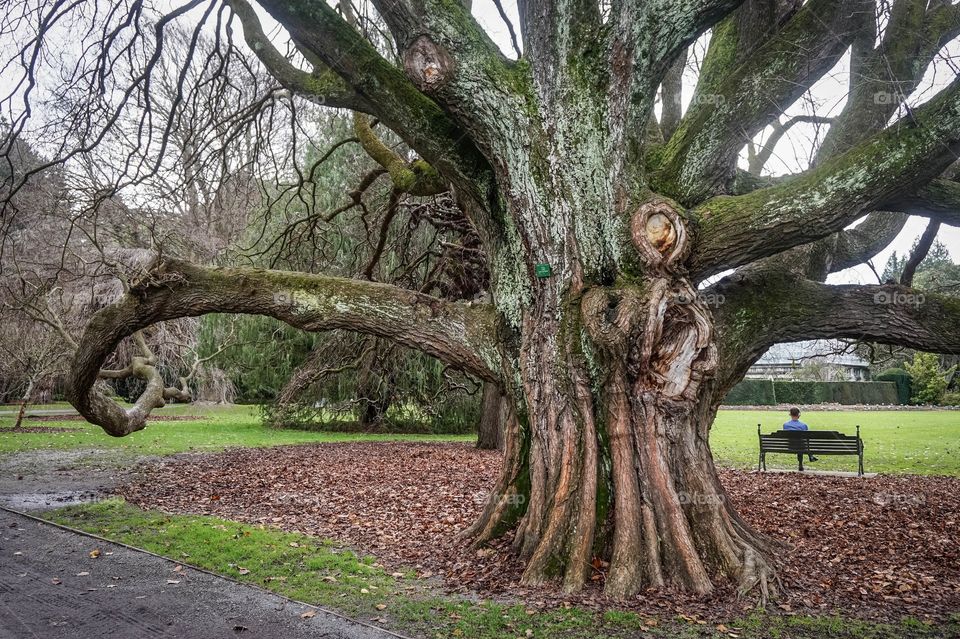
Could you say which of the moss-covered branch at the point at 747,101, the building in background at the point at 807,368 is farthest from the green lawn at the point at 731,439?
the building in background at the point at 807,368

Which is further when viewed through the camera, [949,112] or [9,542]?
[9,542]

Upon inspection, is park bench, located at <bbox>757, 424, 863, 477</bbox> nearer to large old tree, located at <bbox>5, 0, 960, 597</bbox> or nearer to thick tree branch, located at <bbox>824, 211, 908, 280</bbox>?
thick tree branch, located at <bbox>824, 211, 908, 280</bbox>

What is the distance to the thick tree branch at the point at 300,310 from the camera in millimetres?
5863

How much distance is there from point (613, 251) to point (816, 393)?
38.9m

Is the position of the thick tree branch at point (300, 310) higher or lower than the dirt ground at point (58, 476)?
higher

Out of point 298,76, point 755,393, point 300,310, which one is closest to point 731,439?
point 300,310

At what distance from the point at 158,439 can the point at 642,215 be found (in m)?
16.8

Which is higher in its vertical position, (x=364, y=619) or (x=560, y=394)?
(x=560, y=394)

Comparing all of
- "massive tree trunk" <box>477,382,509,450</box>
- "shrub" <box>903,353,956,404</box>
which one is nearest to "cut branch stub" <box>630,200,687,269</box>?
"massive tree trunk" <box>477,382,509,450</box>

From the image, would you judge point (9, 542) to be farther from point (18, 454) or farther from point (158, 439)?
point (158, 439)

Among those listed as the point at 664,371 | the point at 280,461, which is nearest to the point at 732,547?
the point at 664,371

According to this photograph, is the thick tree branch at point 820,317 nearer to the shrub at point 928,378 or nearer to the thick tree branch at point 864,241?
the thick tree branch at point 864,241

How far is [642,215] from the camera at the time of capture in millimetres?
5043

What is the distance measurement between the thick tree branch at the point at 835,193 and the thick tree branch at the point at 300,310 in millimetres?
2069
